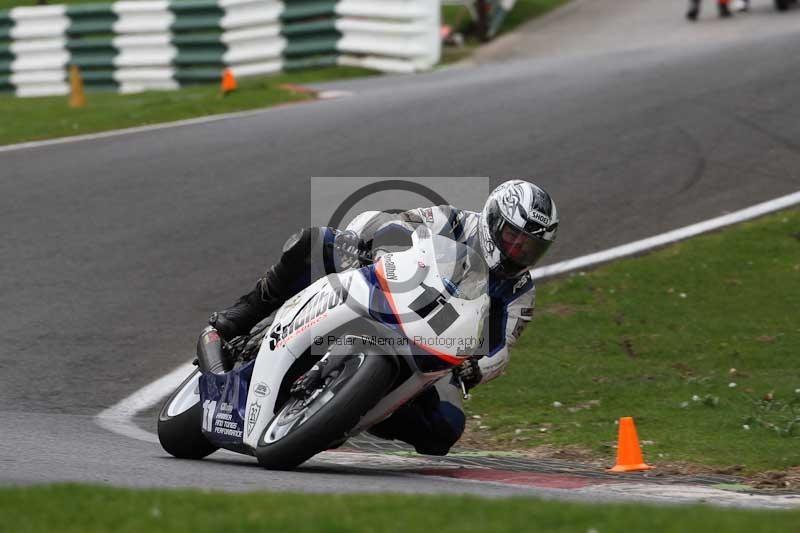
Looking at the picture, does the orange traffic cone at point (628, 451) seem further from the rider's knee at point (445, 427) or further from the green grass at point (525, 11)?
the green grass at point (525, 11)

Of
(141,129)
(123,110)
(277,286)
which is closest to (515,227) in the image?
(277,286)

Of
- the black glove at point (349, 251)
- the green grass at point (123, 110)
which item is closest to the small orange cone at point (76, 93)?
the green grass at point (123, 110)

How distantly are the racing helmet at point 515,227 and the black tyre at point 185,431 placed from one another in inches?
71.8

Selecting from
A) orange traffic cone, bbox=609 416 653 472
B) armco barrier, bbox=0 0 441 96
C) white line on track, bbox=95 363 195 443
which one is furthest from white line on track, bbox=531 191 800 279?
armco barrier, bbox=0 0 441 96

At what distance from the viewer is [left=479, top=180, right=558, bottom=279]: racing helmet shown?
5.95 m

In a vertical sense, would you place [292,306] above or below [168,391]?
above

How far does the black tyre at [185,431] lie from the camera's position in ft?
21.6

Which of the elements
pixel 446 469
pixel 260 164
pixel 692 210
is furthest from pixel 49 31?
pixel 446 469

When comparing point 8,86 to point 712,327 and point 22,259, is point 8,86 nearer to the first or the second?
point 22,259

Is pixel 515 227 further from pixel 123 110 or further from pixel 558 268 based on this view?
pixel 123 110

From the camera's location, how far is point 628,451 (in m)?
6.68

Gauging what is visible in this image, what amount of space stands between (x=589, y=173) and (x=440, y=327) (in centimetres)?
676

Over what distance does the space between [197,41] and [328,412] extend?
50.9 feet

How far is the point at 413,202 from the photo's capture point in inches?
440
